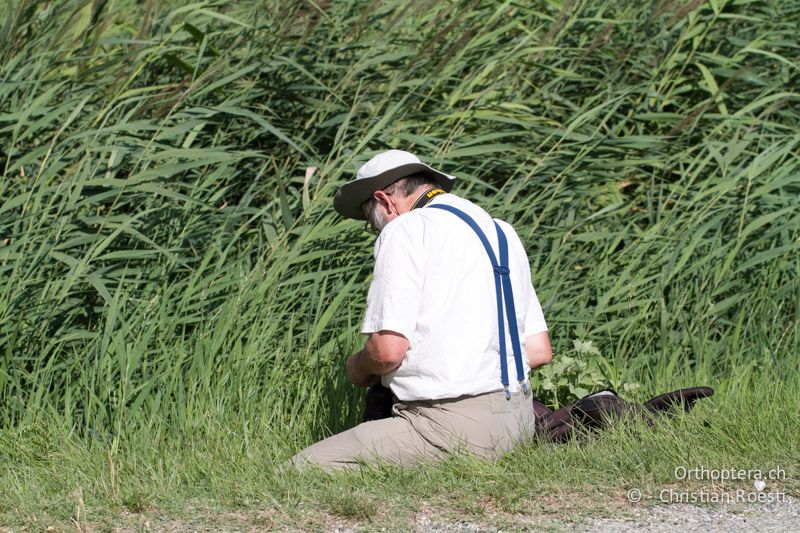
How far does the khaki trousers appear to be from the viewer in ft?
13.3

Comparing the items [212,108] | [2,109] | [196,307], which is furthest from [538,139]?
[2,109]

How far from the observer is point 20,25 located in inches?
247

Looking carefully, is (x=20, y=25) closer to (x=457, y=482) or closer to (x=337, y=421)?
(x=337, y=421)

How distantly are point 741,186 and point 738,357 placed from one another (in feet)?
3.71

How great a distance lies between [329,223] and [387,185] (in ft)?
4.79

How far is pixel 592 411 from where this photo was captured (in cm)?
446

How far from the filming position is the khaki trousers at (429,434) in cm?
405

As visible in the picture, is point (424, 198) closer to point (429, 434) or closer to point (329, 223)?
point (429, 434)

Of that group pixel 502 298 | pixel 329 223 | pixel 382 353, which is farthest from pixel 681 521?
pixel 329 223

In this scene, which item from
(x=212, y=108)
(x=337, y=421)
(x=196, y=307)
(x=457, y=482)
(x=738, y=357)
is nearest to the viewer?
(x=457, y=482)

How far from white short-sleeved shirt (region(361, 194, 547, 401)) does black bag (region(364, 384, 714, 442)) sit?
282 millimetres

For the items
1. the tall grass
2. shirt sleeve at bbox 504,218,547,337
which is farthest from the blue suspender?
the tall grass

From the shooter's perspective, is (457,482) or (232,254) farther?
(232,254)

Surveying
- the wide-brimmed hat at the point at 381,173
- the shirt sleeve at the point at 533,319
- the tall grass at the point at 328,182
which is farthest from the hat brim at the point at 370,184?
the tall grass at the point at 328,182
